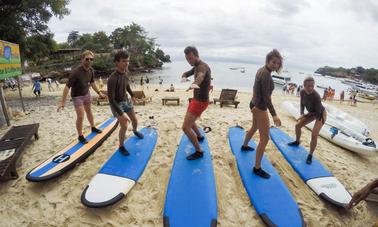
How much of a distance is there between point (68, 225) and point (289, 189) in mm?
3467

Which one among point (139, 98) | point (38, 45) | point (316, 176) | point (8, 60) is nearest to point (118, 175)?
point (316, 176)

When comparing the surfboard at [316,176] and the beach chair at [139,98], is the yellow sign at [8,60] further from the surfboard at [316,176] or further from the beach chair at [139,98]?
the surfboard at [316,176]

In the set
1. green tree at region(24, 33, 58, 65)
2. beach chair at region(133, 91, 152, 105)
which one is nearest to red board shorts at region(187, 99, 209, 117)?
beach chair at region(133, 91, 152, 105)

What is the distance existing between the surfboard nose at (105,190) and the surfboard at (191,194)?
2.28ft

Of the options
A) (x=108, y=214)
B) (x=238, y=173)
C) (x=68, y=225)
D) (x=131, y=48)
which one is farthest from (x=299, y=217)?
(x=131, y=48)

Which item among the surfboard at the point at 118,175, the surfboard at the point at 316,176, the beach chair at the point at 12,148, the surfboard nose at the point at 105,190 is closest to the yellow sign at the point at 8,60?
the beach chair at the point at 12,148

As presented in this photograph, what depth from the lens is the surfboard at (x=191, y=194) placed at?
2605 millimetres

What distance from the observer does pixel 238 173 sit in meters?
3.80

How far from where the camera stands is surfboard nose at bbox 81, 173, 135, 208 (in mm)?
2799

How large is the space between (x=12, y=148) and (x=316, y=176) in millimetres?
5994

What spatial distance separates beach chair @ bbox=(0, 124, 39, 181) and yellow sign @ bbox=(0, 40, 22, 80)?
2605 millimetres

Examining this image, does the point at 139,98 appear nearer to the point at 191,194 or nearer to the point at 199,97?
the point at 199,97

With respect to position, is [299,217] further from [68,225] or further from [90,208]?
[68,225]

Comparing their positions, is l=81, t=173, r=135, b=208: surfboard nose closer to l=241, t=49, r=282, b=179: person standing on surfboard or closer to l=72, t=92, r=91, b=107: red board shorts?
l=72, t=92, r=91, b=107: red board shorts
